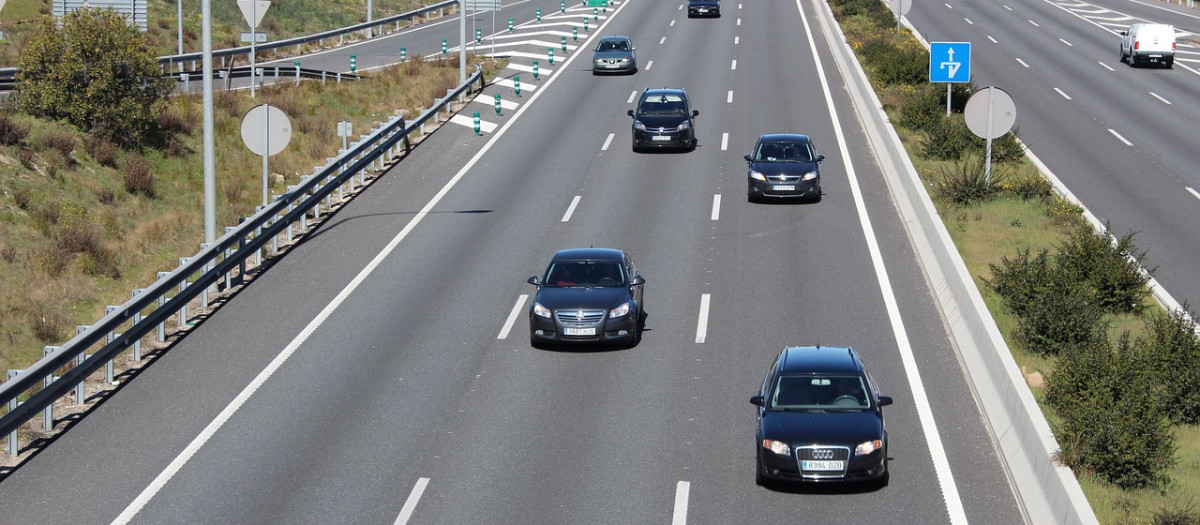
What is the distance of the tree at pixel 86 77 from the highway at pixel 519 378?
8673mm

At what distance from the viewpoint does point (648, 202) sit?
3067cm

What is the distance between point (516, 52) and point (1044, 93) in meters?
22.6

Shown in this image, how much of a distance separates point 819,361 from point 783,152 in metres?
15.9

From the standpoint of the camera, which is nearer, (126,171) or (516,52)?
(126,171)

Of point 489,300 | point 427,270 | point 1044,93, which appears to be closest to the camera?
point 489,300

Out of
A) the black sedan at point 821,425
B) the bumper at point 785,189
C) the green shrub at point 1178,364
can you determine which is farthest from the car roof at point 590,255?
the bumper at point 785,189

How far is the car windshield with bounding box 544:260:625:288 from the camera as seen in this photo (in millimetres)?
21109

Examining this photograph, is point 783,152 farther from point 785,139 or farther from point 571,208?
point 571,208

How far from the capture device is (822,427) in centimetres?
1452

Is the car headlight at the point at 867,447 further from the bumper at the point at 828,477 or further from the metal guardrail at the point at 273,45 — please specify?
the metal guardrail at the point at 273,45

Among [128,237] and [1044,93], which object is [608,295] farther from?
[1044,93]

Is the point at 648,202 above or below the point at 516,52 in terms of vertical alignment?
below

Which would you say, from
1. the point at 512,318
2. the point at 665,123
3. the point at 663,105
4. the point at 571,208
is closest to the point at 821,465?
the point at 512,318

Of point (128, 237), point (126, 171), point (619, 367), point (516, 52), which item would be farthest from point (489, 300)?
point (516, 52)
